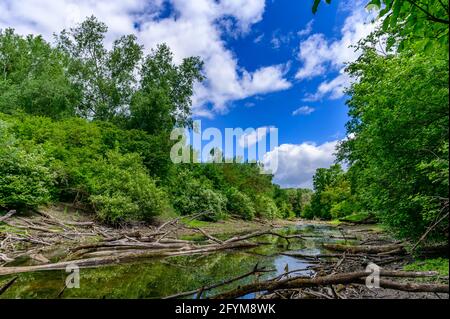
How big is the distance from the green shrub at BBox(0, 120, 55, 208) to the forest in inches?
2.9

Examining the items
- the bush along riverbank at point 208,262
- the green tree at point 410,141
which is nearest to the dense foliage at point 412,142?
the green tree at point 410,141

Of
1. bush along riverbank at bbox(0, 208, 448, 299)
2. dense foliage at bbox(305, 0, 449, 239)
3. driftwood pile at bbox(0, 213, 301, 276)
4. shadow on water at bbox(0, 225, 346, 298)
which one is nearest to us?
bush along riverbank at bbox(0, 208, 448, 299)

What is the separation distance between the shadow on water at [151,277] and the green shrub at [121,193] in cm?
1070

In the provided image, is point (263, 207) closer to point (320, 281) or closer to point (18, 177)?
point (18, 177)

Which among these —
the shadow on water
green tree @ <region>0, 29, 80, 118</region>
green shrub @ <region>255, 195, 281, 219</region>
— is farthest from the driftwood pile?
green shrub @ <region>255, 195, 281, 219</region>

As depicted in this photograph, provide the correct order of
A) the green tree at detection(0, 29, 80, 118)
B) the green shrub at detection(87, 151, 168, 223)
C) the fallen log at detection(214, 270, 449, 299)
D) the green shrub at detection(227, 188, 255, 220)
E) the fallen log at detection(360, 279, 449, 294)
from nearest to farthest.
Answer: the fallen log at detection(360, 279, 449, 294)
the fallen log at detection(214, 270, 449, 299)
the green shrub at detection(87, 151, 168, 223)
the green tree at detection(0, 29, 80, 118)
the green shrub at detection(227, 188, 255, 220)

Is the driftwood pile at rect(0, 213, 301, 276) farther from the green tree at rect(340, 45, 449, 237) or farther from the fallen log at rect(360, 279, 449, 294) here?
the fallen log at rect(360, 279, 449, 294)

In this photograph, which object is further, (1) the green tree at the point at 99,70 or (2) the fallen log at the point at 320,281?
(1) the green tree at the point at 99,70

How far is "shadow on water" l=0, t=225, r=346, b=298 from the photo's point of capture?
7030 mm

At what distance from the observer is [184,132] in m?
42.2

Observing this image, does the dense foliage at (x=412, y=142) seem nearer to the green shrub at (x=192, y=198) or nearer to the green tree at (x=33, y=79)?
the green shrub at (x=192, y=198)

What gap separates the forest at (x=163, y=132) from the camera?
273 inches
